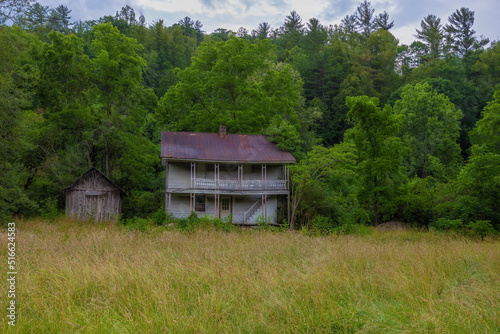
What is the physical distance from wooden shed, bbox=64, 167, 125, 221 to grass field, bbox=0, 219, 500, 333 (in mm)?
16109

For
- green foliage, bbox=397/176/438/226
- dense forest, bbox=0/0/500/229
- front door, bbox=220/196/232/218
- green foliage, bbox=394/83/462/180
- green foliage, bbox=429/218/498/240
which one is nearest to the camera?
green foliage, bbox=429/218/498/240

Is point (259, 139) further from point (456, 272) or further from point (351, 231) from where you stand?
point (456, 272)

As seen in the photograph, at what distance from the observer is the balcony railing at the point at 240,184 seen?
78.7ft

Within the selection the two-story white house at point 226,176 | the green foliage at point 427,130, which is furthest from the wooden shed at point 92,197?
the green foliage at point 427,130

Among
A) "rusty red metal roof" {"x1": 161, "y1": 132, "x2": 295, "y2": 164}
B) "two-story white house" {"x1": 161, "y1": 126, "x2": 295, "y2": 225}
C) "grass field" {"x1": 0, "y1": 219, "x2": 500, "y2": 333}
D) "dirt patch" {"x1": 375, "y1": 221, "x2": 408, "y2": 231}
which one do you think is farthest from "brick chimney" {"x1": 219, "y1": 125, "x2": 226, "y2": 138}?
"grass field" {"x1": 0, "y1": 219, "x2": 500, "y2": 333}

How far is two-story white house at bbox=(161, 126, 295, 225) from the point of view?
23875 mm

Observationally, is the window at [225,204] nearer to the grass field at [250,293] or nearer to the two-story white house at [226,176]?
the two-story white house at [226,176]

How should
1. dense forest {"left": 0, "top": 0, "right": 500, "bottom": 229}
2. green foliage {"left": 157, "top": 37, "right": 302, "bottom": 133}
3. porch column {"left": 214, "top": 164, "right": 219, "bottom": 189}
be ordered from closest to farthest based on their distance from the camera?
dense forest {"left": 0, "top": 0, "right": 500, "bottom": 229} → porch column {"left": 214, "top": 164, "right": 219, "bottom": 189} → green foliage {"left": 157, "top": 37, "right": 302, "bottom": 133}

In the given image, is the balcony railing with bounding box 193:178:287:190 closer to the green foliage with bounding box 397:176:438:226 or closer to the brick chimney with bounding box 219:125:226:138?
the brick chimney with bounding box 219:125:226:138

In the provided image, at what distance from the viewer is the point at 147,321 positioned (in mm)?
4191

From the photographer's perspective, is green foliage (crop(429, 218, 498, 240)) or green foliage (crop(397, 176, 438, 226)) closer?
green foliage (crop(429, 218, 498, 240))

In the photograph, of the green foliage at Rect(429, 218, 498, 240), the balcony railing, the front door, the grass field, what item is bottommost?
the green foliage at Rect(429, 218, 498, 240)

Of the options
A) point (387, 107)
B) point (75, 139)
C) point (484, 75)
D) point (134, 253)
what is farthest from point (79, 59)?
Answer: point (484, 75)

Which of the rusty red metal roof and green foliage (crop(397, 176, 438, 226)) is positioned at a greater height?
the rusty red metal roof
